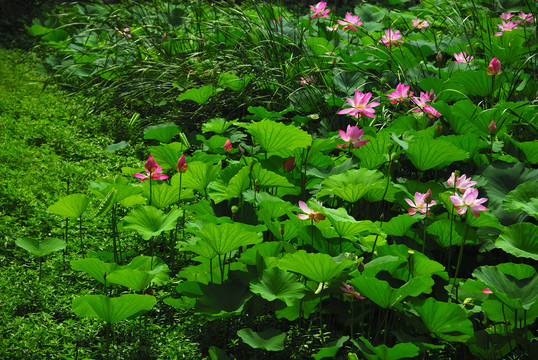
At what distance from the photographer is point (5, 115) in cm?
369

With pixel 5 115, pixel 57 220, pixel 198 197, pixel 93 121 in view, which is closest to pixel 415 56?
pixel 198 197

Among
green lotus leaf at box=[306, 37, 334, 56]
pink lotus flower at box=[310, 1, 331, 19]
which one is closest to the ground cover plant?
green lotus leaf at box=[306, 37, 334, 56]

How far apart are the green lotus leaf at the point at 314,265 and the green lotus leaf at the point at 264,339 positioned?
0.21 meters

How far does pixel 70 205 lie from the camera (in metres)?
2.01

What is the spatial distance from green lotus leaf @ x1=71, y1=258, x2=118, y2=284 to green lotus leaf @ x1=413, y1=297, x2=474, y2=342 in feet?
3.25

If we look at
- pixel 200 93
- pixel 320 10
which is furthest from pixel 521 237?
pixel 320 10

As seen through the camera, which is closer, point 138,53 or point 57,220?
point 57,220

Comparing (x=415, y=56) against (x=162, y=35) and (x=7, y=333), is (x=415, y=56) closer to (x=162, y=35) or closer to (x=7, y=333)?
(x=162, y=35)

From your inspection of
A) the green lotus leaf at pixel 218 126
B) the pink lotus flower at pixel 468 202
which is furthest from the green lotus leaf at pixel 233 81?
the pink lotus flower at pixel 468 202

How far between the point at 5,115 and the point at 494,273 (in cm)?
330

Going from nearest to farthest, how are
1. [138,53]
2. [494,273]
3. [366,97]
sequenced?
1. [494,273]
2. [366,97]
3. [138,53]

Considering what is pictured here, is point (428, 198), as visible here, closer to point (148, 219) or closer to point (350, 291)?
point (350, 291)

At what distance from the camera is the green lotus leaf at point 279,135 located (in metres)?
2.21

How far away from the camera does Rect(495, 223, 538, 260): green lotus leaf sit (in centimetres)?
180
